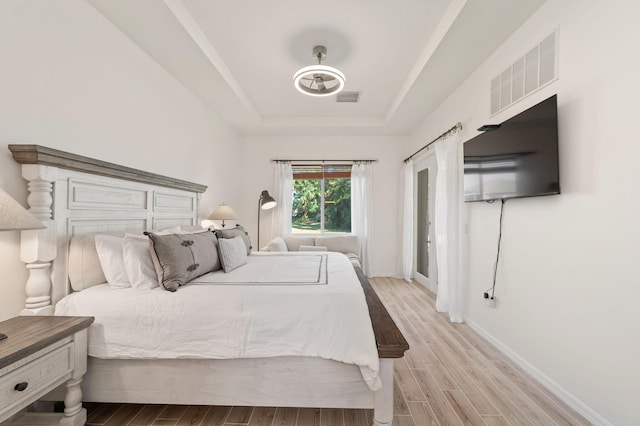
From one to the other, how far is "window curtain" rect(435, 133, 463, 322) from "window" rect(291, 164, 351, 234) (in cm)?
222

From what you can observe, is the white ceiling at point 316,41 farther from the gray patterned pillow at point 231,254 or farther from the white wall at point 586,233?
the gray patterned pillow at point 231,254

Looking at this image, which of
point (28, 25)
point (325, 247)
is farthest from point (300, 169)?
point (28, 25)

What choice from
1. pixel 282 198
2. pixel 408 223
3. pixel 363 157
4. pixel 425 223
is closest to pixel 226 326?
pixel 425 223

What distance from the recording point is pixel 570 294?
1.81 metres

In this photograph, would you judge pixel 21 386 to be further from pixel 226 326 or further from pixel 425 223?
pixel 425 223

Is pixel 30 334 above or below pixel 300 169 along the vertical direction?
below

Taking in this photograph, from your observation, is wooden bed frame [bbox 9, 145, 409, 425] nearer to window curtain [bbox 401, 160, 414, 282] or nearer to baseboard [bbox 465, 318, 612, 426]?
baseboard [bbox 465, 318, 612, 426]

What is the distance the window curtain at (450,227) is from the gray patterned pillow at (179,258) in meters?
2.50

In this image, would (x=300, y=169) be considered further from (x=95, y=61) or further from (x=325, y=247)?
(x=95, y=61)

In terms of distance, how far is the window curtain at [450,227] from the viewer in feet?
10.3

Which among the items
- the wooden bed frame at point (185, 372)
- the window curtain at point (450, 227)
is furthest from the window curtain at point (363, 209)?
the wooden bed frame at point (185, 372)

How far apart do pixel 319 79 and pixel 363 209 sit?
2.89m

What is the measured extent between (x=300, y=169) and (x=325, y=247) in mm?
1645

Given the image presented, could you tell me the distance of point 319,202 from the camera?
217 inches
